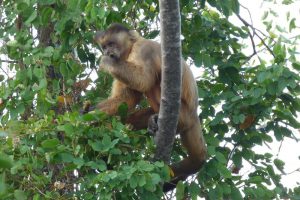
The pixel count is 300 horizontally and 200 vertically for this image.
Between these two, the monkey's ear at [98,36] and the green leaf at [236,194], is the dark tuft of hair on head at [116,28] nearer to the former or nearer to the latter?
the monkey's ear at [98,36]

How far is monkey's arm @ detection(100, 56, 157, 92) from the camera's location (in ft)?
16.7

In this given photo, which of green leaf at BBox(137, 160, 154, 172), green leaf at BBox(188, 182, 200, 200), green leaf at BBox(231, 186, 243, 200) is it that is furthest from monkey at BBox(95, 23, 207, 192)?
green leaf at BBox(137, 160, 154, 172)

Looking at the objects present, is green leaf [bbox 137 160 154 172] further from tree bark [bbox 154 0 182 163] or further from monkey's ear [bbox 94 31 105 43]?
monkey's ear [bbox 94 31 105 43]

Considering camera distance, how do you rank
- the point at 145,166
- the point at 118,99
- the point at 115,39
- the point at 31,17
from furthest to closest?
the point at 115,39
the point at 118,99
the point at 31,17
the point at 145,166

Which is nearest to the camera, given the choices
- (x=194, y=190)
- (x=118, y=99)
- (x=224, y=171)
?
(x=224, y=171)

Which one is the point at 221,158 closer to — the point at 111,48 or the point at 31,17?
the point at 111,48

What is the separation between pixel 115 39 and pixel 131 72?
0.64 metres

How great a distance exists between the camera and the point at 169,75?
12.3ft

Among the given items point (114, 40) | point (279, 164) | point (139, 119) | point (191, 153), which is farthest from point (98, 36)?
point (279, 164)

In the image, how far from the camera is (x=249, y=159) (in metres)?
5.15

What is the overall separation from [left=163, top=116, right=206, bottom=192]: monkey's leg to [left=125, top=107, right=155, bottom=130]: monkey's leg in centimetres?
39

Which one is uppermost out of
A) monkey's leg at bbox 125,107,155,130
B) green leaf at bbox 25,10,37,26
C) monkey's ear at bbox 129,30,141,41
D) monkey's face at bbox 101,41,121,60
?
monkey's ear at bbox 129,30,141,41

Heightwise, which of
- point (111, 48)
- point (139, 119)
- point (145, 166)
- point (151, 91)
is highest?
point (111, 48)

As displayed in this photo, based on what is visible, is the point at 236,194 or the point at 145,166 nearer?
the point at 145,166
